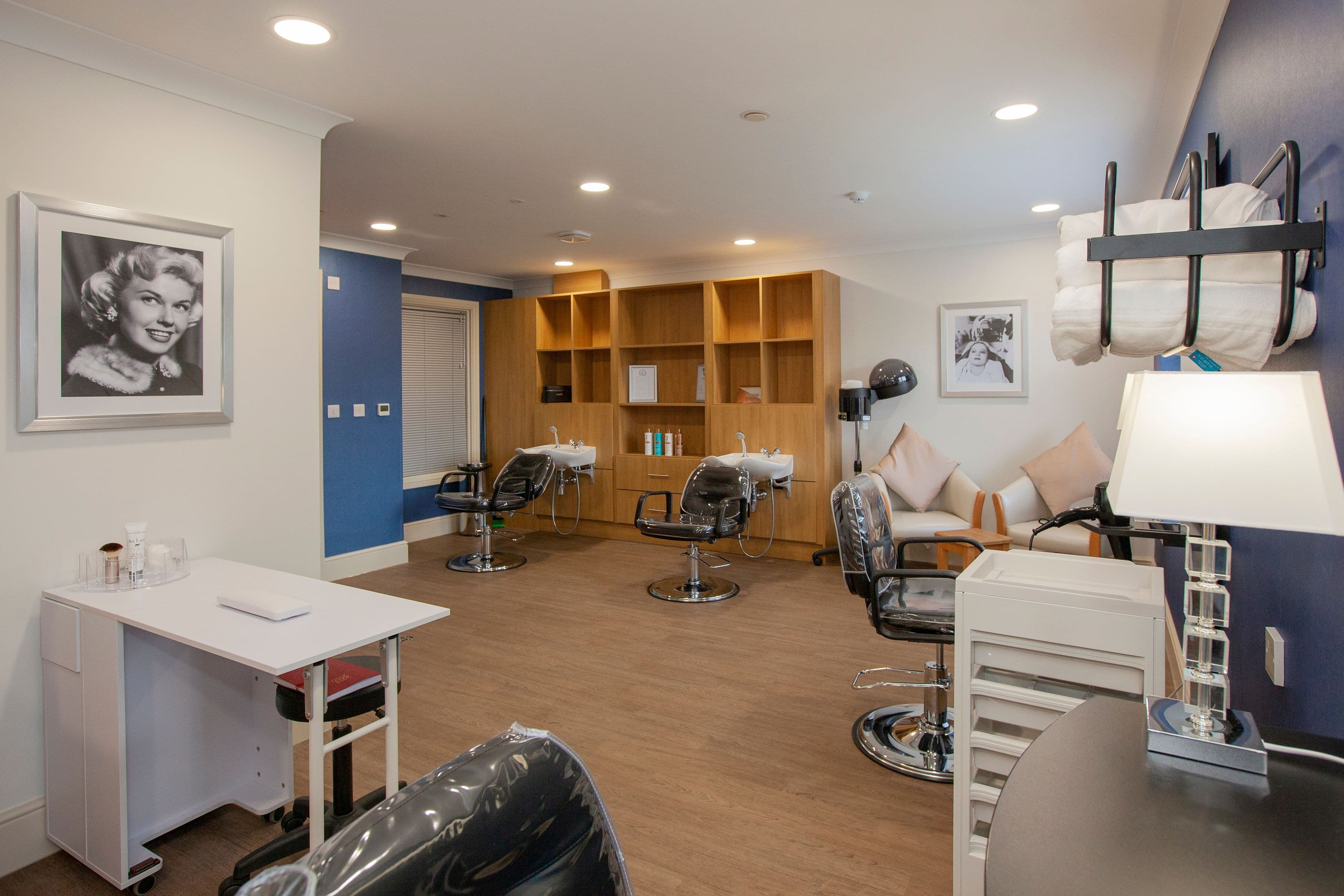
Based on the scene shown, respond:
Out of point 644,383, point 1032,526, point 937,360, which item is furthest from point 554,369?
point 1032,526

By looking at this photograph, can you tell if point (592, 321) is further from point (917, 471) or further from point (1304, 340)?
point (1304, 340)

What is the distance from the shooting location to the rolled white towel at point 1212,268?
136 centimetres

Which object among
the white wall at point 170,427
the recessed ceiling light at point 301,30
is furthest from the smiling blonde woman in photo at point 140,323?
the recessed ceiling light at point 301,30

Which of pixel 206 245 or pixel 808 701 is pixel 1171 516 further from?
pixel 206 245

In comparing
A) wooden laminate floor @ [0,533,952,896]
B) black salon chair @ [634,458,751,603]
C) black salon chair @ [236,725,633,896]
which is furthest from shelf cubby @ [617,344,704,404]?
black salon chair @ [236,725,633,896]

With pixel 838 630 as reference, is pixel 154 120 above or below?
above

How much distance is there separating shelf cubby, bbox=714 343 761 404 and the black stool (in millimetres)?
4684

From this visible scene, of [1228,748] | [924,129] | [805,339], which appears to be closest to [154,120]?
[924,129]

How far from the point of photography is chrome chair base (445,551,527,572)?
591cm

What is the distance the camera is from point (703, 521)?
5.41 metres

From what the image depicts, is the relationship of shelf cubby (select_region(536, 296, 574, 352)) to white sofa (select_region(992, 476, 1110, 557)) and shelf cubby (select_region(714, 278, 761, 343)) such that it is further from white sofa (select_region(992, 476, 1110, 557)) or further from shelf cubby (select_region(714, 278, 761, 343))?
white sofa (select_region(992, 476, 1110, 557))

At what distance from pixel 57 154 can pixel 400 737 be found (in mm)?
2427

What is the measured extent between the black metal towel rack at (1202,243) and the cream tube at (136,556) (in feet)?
9.29

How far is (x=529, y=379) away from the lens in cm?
744
